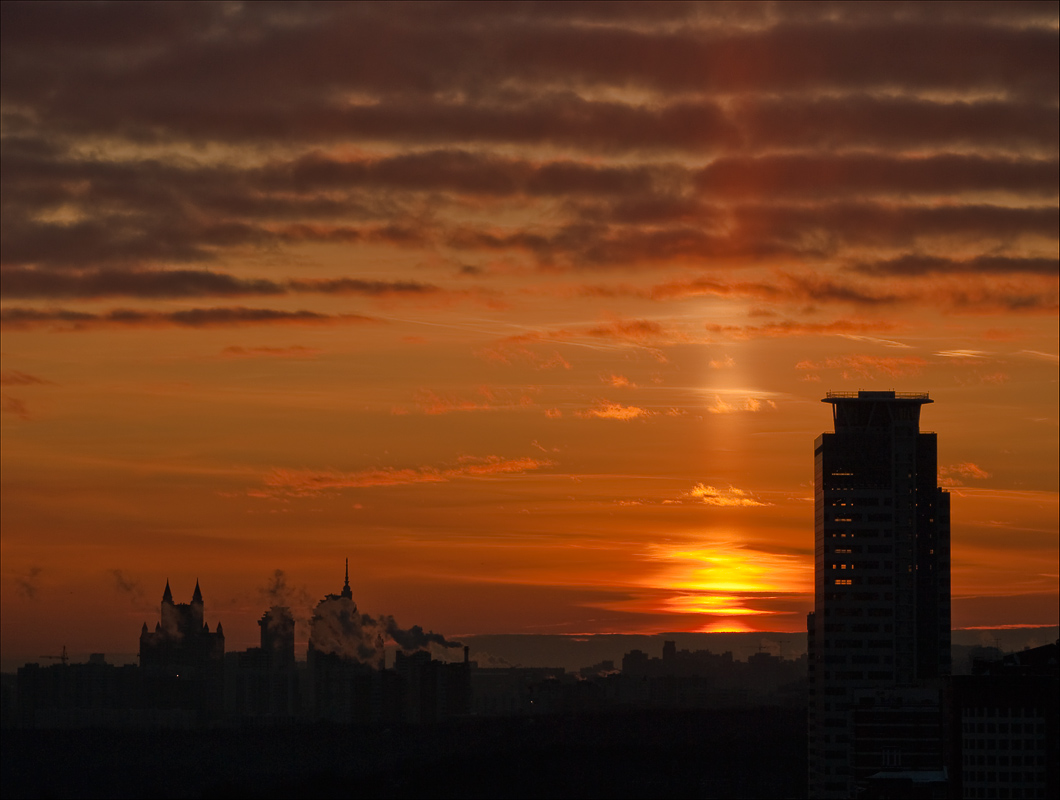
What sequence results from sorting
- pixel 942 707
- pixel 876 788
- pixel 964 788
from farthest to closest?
pixel 942 707 < pixel 964 788 < pixel 876 788

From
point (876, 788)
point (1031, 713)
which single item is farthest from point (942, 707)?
point (876, 788)

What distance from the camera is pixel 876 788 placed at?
162875mm

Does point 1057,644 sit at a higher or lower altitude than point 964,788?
higher

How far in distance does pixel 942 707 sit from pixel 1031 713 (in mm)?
12390

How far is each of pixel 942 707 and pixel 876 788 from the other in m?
36.3

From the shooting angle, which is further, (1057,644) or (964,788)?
(1057,644)

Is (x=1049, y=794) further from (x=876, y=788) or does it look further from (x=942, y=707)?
(x=876, y=788)

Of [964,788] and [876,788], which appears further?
[964,788]

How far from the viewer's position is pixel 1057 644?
647ft

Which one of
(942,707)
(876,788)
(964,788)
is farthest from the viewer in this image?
(942,707)

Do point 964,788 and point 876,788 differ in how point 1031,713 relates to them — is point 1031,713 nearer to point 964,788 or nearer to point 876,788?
point 964,788

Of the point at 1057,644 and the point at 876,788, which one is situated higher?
the point at 1057,644

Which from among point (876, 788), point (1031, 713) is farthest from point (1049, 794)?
point (876, 788)

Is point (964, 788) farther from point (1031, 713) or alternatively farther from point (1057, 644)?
point (1057, 644)
